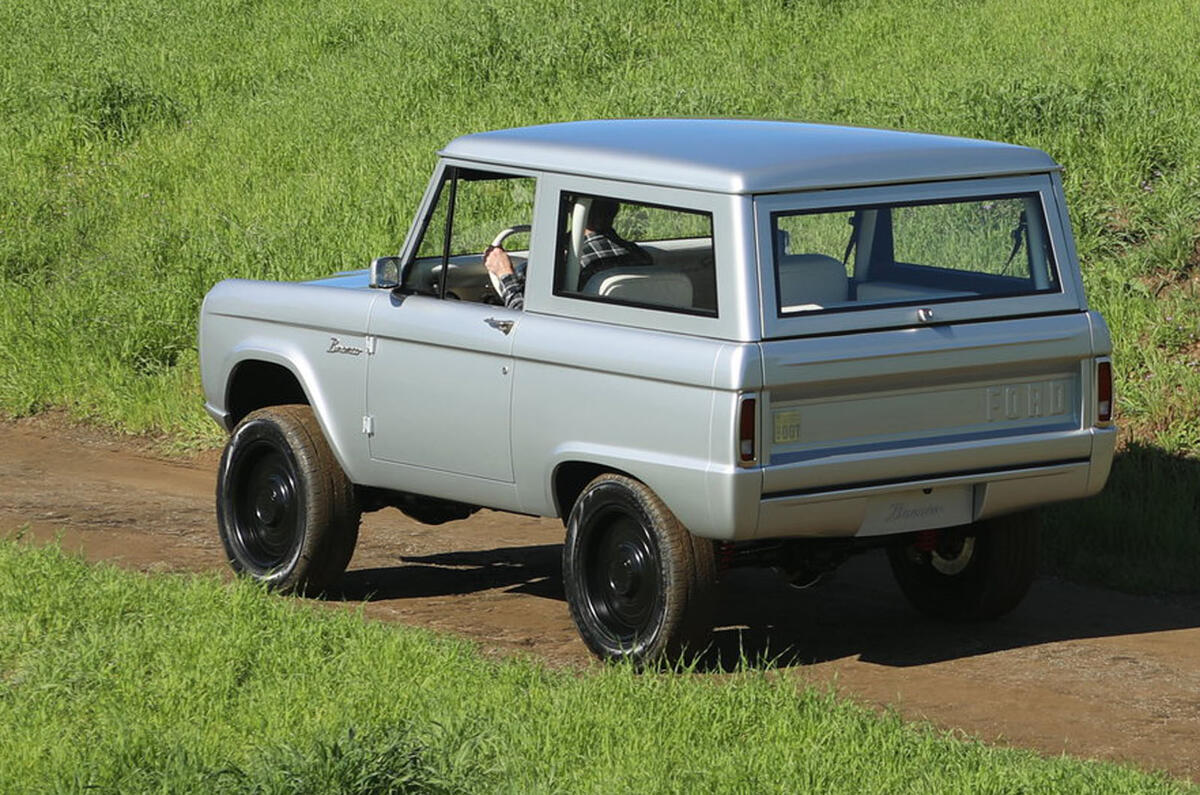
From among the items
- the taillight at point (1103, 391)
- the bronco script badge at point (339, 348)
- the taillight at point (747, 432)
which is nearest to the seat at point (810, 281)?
the taillight at point (747, 432)

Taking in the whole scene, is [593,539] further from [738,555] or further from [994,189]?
[994,189]

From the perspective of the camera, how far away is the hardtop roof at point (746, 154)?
22.1ft

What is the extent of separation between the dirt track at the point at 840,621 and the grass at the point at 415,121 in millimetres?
1102

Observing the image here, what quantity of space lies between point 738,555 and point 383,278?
1.86m

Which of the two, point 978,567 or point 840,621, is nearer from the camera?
point 978,567

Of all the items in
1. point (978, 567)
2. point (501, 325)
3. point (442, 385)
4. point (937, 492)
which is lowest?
point (978, 567)

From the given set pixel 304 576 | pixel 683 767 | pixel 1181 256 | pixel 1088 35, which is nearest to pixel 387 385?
pixel 304 576

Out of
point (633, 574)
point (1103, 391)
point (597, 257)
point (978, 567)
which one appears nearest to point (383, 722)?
point (633, 574)

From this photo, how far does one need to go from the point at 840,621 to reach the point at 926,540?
0.77 meters

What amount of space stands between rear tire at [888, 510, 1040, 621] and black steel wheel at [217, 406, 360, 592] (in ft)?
7.49

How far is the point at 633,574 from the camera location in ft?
23.1

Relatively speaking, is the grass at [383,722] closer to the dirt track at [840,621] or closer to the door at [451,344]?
the dirt track at [840,621]

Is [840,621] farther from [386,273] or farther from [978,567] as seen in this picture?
[386,273]

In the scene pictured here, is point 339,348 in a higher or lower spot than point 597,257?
lower
